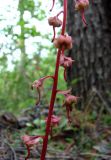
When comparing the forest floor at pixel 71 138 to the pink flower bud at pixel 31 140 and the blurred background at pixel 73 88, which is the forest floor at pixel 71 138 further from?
the pink flower bud at pixel 31 140

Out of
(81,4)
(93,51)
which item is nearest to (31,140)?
(81,4)

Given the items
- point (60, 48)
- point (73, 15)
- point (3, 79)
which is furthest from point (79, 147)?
point (3, 79)

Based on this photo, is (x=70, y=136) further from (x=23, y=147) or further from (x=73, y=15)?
(x=73, y=15)

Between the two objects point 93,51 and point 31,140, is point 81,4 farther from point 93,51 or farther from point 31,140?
point 93,51

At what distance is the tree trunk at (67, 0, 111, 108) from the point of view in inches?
138

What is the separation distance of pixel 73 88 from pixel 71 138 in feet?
3.05

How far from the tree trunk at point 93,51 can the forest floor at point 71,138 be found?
356 mm

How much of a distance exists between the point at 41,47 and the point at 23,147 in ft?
10.1

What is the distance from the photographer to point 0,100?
4.05 meters

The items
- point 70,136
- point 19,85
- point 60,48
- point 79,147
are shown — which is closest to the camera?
point 60,48

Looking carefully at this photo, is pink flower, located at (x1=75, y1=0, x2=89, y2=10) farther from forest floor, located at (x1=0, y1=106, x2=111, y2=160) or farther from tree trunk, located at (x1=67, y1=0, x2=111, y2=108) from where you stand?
tree trunk, located at (x1=67, y1=0, x2=111, y2=108)

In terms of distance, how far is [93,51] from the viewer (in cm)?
354

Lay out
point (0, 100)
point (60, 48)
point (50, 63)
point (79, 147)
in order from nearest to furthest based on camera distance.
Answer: point (60, 48) < point (79, 147) < point (0, 100) < point (50, 63)

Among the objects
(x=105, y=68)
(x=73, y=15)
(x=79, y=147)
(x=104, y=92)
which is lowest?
(x=79, y=147)
